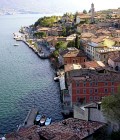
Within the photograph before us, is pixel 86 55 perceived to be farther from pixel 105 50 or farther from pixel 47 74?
pixel 47 74

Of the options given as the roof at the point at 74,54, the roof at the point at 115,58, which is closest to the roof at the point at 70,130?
the roof at the point at 115,58


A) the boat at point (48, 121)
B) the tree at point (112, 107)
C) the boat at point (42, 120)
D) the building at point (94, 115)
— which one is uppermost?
the tree at point (112, 107)

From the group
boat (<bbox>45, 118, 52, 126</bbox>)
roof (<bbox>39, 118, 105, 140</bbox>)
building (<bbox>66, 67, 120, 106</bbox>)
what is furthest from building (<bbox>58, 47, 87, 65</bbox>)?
roof (<bbox>39, 118, 105, 140</bbox>)

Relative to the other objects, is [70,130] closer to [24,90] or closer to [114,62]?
[24,90]

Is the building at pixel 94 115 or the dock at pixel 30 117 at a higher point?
the building at pixel 94 115

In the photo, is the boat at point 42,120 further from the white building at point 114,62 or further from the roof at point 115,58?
the roof at point 115,58

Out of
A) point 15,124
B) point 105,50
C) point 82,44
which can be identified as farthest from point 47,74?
point 15,124
